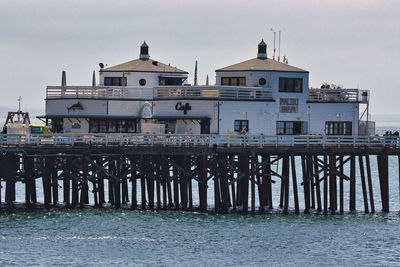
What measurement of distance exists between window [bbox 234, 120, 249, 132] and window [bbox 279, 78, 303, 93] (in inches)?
168

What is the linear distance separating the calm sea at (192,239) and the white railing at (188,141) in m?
4.52

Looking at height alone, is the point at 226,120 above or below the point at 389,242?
above

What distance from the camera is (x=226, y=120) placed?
65.6 meters

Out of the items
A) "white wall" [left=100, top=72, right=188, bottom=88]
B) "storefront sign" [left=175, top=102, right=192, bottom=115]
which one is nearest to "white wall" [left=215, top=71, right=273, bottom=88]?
"storefront sign" [left=175, top=102, right=192, bottom=115]

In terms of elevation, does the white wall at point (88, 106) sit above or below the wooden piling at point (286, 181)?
above

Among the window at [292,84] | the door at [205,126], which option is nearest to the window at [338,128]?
A: the window at [292,84]

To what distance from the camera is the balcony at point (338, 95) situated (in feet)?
226

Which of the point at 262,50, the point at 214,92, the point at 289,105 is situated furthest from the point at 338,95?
the point at 214,92

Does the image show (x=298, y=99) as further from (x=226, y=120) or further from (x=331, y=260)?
(x=331, y=260)

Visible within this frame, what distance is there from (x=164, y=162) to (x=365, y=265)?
18.9 m

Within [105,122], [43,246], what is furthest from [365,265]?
[105,122]

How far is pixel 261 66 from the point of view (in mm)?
69562

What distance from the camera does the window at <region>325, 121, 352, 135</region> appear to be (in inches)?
2697

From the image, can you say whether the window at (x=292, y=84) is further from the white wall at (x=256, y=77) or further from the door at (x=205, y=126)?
the door at (x=205, y=126)
